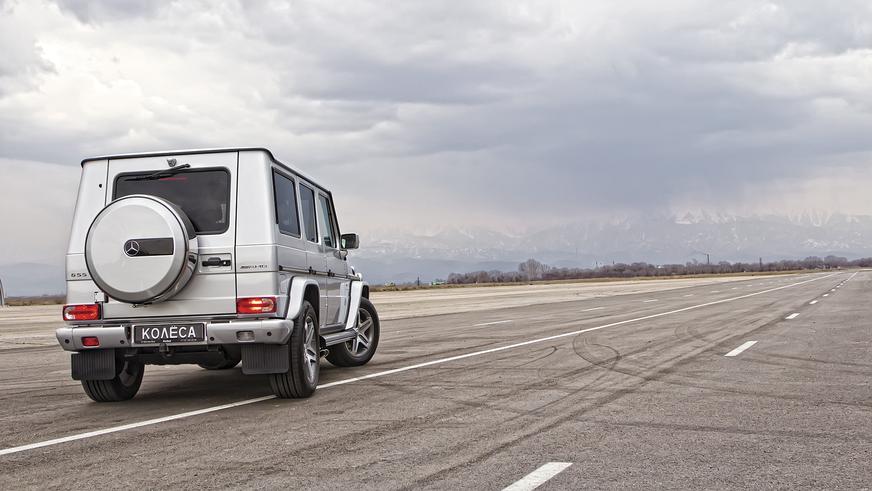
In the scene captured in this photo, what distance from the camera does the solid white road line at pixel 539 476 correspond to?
4.25 m

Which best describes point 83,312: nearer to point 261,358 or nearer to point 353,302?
point 261,358

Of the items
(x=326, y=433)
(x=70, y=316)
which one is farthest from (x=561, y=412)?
(x=70, y=316)

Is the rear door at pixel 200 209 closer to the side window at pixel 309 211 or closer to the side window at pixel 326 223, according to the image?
the side window at pixel 309 211

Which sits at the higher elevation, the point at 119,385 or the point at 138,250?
the point at 138,250

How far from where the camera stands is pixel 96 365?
726 cm

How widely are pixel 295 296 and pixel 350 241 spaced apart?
2564 mm

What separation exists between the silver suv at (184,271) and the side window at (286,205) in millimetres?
35

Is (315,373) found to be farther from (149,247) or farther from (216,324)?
(149,247)

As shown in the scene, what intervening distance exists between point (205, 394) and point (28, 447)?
8.76 feet

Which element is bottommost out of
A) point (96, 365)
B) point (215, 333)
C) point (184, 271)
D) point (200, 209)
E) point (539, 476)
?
point (539, 476)

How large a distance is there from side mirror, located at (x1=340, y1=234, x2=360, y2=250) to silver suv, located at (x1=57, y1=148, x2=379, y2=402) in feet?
7.22

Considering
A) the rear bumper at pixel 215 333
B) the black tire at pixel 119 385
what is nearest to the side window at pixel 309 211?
the rear bumper at pixel 215 333

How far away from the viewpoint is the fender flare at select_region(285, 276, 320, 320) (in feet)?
24.2

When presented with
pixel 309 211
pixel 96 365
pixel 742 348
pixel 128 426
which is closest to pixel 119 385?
pixel 96 365
